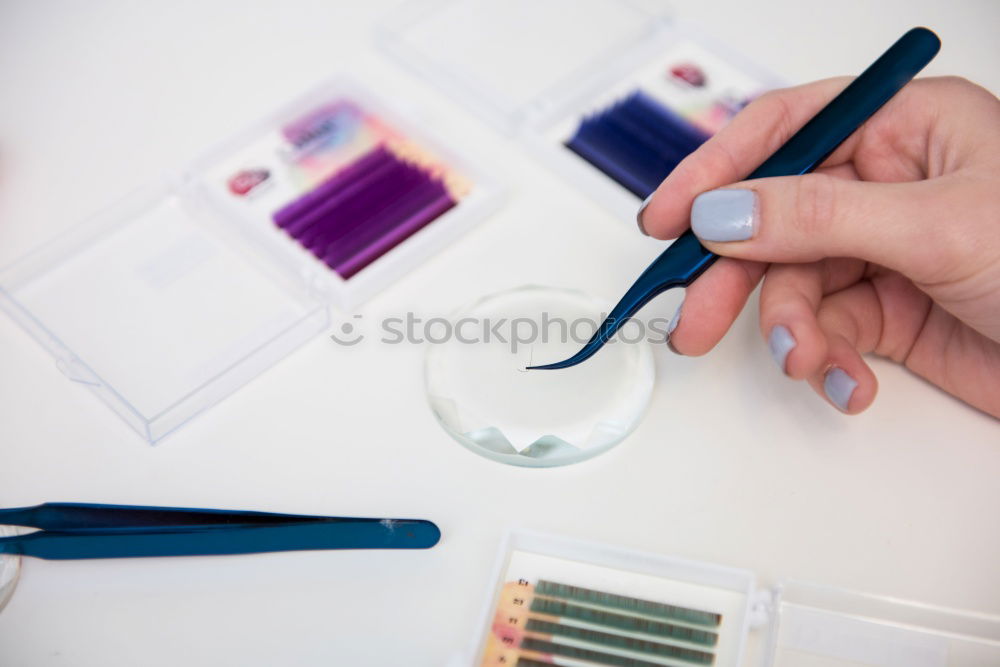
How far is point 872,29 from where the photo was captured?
3.28 feet

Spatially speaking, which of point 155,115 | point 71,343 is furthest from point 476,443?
point 155,115

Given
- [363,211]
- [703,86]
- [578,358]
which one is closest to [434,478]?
[578,358]

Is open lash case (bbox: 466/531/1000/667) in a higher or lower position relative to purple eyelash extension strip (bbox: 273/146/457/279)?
lower

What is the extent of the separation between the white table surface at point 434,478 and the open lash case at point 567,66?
4 centimetres

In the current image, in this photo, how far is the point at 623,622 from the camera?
623 millimetres

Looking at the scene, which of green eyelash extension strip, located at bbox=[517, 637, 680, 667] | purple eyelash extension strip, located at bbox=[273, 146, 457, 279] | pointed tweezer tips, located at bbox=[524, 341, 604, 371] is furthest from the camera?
purple eyelash extension strip, located at bbox=[273, 146, 457, 279]

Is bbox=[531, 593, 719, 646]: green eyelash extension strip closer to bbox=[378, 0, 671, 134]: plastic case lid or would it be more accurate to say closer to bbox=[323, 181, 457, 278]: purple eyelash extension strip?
bbox=[323, 181, 457, 278]: purple eyelash extension strip

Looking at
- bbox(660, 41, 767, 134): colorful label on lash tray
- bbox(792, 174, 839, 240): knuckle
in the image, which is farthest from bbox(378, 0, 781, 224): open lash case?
bbox(792, 174, 839, 240): knuckle

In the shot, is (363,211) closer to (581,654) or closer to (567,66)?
(567,66)

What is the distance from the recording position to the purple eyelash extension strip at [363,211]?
82 centimetres

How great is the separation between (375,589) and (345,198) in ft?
1.20

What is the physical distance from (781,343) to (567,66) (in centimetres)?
Answer: 41

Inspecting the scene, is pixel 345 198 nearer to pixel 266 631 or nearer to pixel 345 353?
pixel 345 353

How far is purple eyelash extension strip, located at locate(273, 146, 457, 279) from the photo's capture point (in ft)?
2.69
